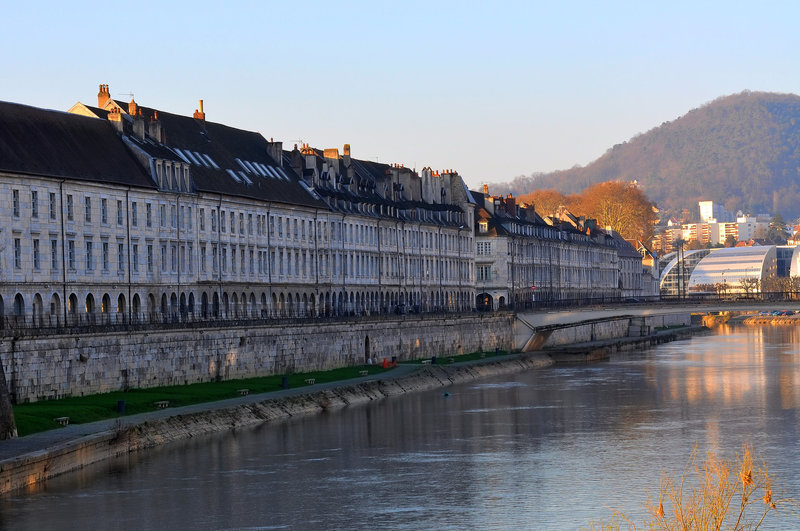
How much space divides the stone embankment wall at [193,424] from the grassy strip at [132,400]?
2.80 meters

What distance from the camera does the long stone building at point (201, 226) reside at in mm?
80688

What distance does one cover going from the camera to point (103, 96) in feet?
332

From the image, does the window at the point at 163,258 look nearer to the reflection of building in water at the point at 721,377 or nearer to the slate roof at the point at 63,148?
the slate roof at the point at 63,148

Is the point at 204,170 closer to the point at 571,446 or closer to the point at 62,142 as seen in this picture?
the point at 62,142

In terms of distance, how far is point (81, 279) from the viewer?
83500 millimetres

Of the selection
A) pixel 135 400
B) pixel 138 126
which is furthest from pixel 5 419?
pixel 138 126

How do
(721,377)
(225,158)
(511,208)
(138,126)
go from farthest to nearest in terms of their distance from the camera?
(511,208) → (721,377) → (225,158) → (138,126)

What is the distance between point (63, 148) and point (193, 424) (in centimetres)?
2505

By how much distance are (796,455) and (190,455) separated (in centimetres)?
2534

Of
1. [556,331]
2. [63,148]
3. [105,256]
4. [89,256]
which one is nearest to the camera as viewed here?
[63,148]

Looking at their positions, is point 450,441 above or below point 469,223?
below

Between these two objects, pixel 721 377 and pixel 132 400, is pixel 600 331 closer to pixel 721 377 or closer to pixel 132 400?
pixel 721 377

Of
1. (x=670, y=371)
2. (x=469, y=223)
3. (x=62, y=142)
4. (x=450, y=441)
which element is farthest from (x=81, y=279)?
(x=469, y=223)

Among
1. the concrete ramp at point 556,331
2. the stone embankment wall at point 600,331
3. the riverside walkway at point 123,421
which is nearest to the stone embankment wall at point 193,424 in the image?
the riverside walkway at point 123,421
